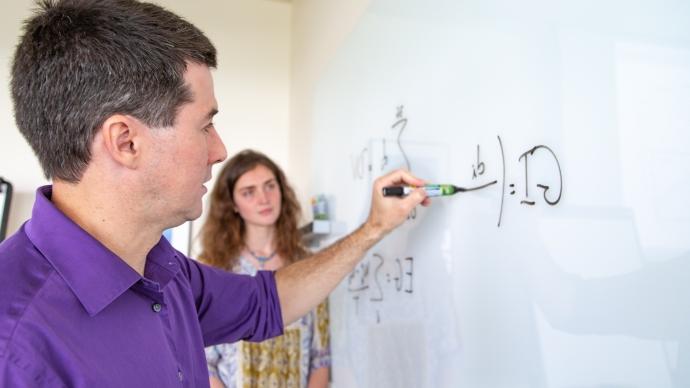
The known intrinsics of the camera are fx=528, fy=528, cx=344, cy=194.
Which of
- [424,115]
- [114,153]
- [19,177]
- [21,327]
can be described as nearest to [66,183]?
[114,153]

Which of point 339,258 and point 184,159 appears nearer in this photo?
point 184,159

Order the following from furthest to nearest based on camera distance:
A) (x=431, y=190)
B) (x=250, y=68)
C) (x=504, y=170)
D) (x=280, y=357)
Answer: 1. (x=250, y=68)
2. (x=280, y=357)
3. (x=431, y=190)
4. (x=504, y=170)

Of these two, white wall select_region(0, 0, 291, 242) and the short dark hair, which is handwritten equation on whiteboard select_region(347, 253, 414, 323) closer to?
the short dark hair

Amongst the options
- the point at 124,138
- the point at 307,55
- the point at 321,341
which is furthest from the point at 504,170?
the point at 307,55

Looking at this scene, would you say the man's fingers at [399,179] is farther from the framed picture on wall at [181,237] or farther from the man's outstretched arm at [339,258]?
the framed picture on wall at [181,237]

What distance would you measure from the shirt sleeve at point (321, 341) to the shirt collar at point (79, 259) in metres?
0.87

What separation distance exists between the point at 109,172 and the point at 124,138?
2.0 inches

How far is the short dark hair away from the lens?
0.67 metres

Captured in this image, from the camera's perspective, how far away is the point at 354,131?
1.36 metres

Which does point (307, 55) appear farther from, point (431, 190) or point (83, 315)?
point (83, 315)

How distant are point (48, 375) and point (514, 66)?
0.68 m

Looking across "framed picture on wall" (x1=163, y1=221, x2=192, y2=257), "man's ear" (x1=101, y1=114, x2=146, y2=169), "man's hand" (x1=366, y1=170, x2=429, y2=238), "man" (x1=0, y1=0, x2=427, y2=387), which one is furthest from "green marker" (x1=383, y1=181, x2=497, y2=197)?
"framed picture on wall" (x1=163, y1=221, x2=192, y2=257)

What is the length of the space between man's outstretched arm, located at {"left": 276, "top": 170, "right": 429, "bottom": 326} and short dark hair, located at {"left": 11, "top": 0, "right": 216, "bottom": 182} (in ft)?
1.33

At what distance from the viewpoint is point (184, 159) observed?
2.40 ft
